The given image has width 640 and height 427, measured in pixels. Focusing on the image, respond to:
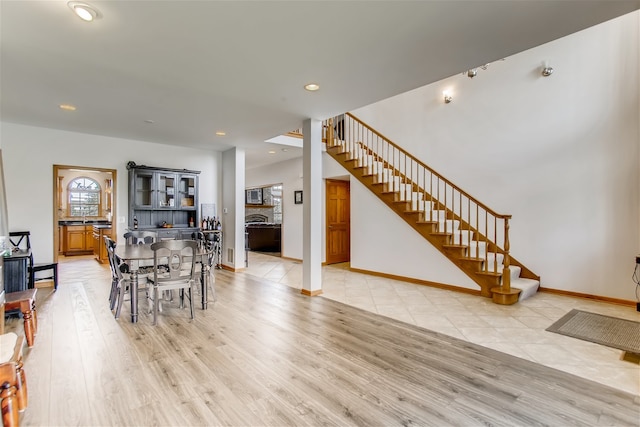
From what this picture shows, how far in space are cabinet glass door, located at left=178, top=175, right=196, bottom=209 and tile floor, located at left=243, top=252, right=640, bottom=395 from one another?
2.17 meters

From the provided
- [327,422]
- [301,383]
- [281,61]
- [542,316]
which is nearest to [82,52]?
[281,61]

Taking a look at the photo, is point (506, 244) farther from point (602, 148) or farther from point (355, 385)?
point (355, 385)

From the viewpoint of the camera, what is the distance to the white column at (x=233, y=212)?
6.49 metres

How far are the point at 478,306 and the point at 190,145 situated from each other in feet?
19.5

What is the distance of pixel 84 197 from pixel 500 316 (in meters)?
11.4

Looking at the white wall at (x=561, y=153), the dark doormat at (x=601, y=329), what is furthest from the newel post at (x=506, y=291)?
the white wall at (x=561, y=153)

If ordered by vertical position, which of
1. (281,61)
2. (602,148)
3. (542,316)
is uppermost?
(281,61)

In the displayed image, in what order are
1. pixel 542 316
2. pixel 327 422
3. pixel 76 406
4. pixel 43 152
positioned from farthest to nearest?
pixel 43 152, pixel 542 316, pixel 76 406, pixel 327 422

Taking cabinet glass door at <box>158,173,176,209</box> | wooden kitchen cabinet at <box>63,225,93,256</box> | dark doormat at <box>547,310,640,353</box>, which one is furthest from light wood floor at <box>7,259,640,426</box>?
wooden kitchen cabinet at <box>63,225,93,256</box>

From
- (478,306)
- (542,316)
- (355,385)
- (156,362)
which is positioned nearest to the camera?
(355,385)

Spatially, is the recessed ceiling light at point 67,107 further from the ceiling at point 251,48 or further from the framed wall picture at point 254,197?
the framed wall picture at point 254,197

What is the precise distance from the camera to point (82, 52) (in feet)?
8.70

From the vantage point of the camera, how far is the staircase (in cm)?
447

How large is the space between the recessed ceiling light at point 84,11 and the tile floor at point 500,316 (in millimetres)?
3839
